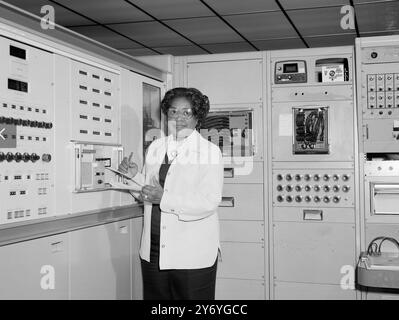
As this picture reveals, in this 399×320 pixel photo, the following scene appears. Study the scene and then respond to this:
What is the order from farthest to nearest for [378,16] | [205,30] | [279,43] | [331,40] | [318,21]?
1. [279,43]
2. [331,40]
3. [205,30]
4. [318,21]
5. [378,16]

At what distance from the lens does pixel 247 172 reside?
3324 mm

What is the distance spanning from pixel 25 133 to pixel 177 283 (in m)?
0.98

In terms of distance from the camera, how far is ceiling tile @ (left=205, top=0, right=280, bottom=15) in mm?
4961

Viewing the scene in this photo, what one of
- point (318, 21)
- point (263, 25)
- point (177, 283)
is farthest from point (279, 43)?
point (177, 283)

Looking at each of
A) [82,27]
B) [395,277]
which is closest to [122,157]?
[395,277]

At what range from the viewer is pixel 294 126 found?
3260 mm

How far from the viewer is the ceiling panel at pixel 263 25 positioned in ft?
18.2

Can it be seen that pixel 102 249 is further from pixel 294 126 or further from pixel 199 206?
pixel 294 126

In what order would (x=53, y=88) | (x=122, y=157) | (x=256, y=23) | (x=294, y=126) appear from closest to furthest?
1. (x=53, y=88)
2. (x=122, y=157)
3. (x=294, y=126)
4. (x=256, y=23)

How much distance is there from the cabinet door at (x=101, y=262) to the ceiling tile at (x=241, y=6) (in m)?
2.86

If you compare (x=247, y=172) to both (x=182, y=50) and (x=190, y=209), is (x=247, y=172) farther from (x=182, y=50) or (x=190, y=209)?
(x=182, y=50)

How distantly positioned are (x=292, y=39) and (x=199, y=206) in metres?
4.81

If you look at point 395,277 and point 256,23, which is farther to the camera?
point 256,23

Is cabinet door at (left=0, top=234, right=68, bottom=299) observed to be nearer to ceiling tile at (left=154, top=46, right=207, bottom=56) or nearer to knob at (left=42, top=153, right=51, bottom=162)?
knob at (left=42, top=153, right=51, bottom=162)
